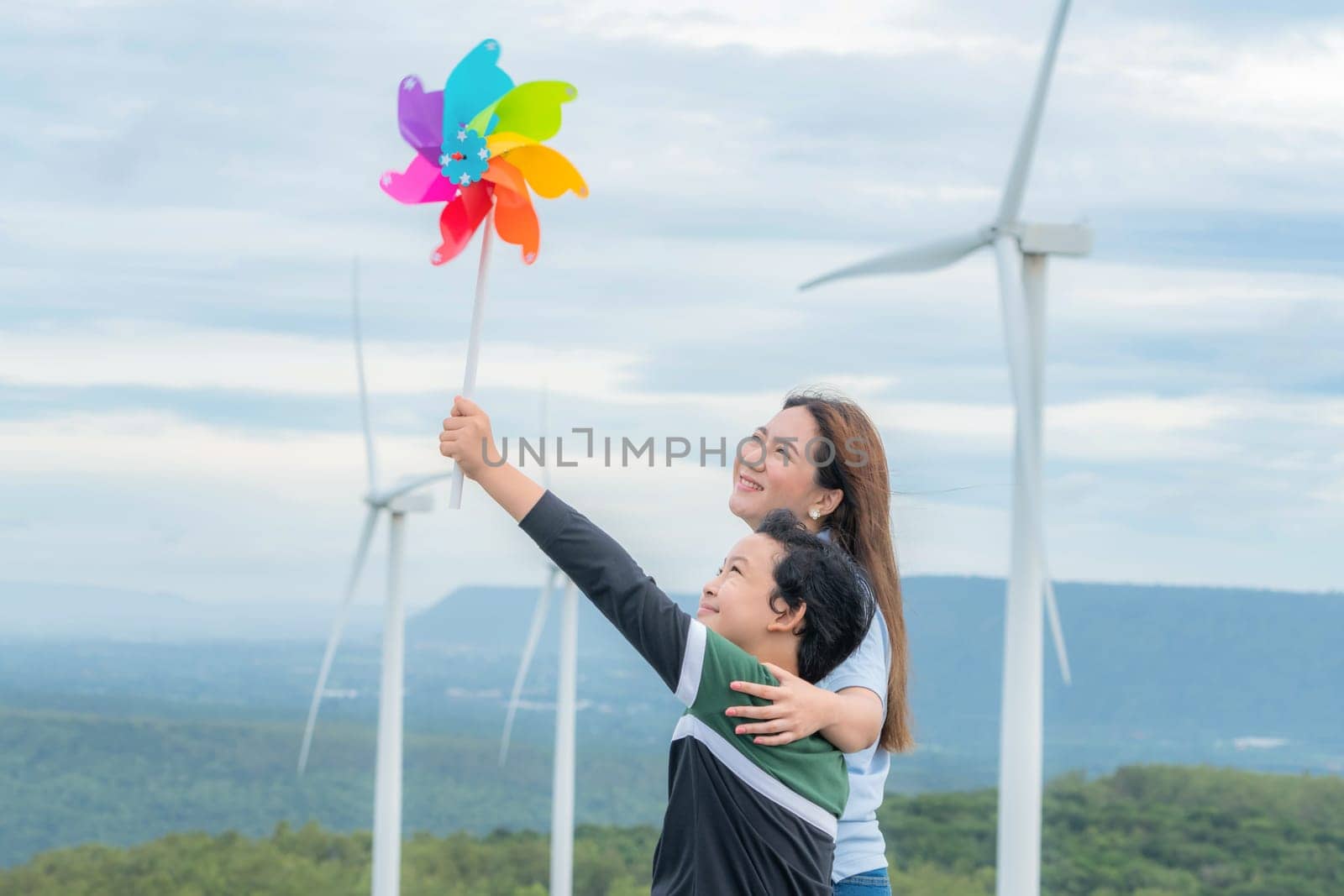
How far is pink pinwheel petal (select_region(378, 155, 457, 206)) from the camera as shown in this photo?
4734mm

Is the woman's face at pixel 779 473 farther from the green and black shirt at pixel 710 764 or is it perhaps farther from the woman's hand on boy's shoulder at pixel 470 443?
the woman's hand on boy's shoulder at pixel 470 443

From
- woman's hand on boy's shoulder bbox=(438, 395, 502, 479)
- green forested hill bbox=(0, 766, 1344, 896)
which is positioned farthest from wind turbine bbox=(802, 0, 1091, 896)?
green forested hill bbox=(0, 766, 1344, 896)

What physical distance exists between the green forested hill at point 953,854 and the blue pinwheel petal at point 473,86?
181 ft

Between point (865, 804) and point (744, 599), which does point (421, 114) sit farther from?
point (865, 804)

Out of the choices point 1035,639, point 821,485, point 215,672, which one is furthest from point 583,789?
point 821,485

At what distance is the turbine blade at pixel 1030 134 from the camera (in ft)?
45.3

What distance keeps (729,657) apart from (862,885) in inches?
39.4

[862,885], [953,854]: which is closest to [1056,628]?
[862,885]

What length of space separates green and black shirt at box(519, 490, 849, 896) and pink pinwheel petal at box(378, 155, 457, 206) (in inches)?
47.6

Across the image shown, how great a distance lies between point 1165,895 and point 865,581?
61.3 metres

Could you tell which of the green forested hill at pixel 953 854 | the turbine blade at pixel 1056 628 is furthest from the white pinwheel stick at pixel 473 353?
the green forested hill at pixel 953 854

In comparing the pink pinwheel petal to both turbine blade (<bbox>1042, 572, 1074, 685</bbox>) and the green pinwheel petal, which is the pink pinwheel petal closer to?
the green pinwheel petal

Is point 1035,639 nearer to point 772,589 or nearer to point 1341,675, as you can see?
point 772,589

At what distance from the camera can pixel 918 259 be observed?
49.9 feet
